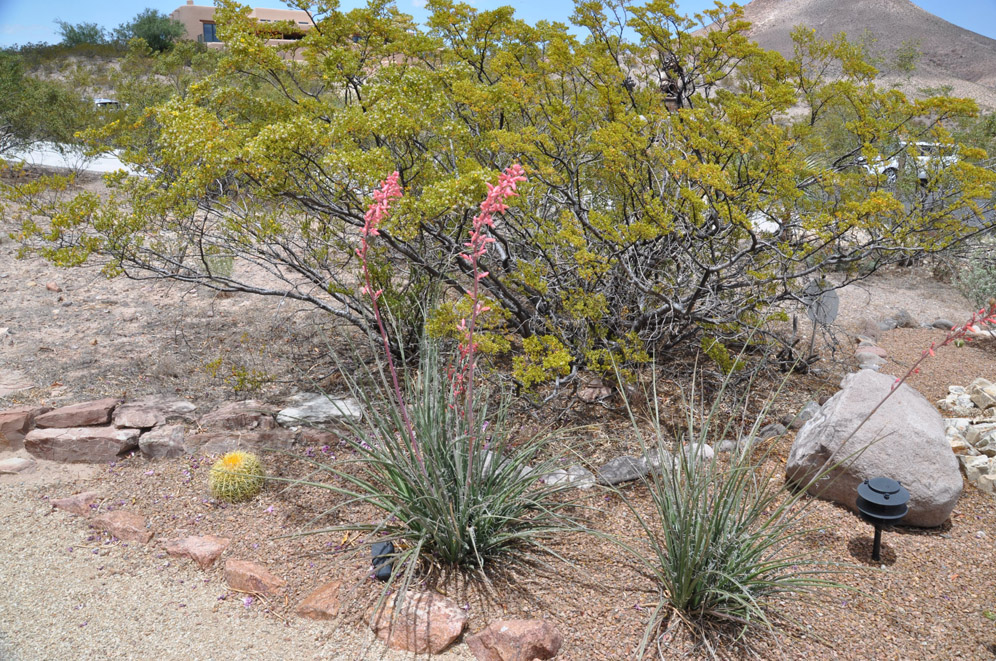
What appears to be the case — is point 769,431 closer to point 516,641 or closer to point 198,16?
point 516,641

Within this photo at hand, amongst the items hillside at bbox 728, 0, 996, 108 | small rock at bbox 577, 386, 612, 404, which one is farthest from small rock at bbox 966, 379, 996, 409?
hillside at bbox 728, 0, 996, 108

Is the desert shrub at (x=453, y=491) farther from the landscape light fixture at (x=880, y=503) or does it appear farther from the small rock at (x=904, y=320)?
the small rock at (x=904, y=320)

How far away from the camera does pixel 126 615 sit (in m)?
2.99

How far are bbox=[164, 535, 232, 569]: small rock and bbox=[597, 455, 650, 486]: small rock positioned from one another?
196 centimetres

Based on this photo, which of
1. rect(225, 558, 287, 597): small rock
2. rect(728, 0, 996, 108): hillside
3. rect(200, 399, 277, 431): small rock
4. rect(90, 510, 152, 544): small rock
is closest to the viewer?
rect(225, 558, 287, 597): small rock

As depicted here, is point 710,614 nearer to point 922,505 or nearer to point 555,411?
point 922,505

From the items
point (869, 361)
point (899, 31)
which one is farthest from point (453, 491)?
point (899, 31)

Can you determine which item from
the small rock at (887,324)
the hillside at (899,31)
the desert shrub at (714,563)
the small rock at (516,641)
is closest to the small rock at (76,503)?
the small rock at (516,641)

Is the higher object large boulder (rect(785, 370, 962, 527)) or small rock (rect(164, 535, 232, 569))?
large boulder (rect(785, 370, 962, 527))

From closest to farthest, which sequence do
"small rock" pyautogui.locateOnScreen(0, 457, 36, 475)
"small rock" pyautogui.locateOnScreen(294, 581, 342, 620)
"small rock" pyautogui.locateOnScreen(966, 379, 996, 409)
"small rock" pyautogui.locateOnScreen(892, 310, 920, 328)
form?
1. "small rock" pyautogui.locateOnScreen(294, 581, 342, 620)
2. "small rock" pyautogui.locateOnScreen(0, 457, 36, 475)
3. "small rock" pyautogui.locateOnScreen(966, 379, 996, 409)
4. "small rock" pyautogui.locateOnScreen(892, 310, 920, 328)

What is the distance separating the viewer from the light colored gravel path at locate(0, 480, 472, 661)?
9.18 ft

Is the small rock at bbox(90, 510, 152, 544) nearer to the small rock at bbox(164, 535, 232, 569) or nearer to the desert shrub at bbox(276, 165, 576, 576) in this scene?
the small rock at bbox(164, 535, 232, 569)

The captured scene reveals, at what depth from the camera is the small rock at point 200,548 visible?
3.32 m

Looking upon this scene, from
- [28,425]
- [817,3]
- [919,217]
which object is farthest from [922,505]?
[817,3]
